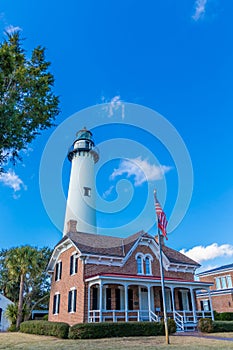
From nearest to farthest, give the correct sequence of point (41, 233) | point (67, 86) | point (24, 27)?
point (24, 27)
point (67, 86)
point (41, 233)

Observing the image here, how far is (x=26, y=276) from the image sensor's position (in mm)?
35000

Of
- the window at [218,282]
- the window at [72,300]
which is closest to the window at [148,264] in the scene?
the window at [72,300]

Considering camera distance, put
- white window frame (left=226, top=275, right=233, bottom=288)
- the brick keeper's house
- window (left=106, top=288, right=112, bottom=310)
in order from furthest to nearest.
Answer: white window frame (left=226, top=275, right=233, bottom=288)
window (left=106, top=288, right=112, bottom=310)
the brick keeper's house

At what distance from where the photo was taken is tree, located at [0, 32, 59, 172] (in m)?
11.2

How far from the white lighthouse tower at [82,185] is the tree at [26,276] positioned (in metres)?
4.45

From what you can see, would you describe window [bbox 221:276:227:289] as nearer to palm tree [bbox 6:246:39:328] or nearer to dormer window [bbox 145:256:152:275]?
dormer window [bbox 145:256:152:275]

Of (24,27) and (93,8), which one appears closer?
(24,27)

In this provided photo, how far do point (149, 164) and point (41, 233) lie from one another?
16.3 metres

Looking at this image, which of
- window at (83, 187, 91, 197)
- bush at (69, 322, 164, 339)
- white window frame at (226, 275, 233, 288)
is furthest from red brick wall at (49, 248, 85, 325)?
white window frame at (226, 275, 233, 288)

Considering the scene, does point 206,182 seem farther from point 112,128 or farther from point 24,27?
point 24,27

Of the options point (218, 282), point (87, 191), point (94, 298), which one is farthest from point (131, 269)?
point (218, 282)

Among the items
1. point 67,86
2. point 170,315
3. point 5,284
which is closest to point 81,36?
point 67,86

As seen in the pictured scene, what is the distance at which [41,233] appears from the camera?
110 ft

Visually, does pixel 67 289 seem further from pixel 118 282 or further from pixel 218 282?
pixel 218 282
